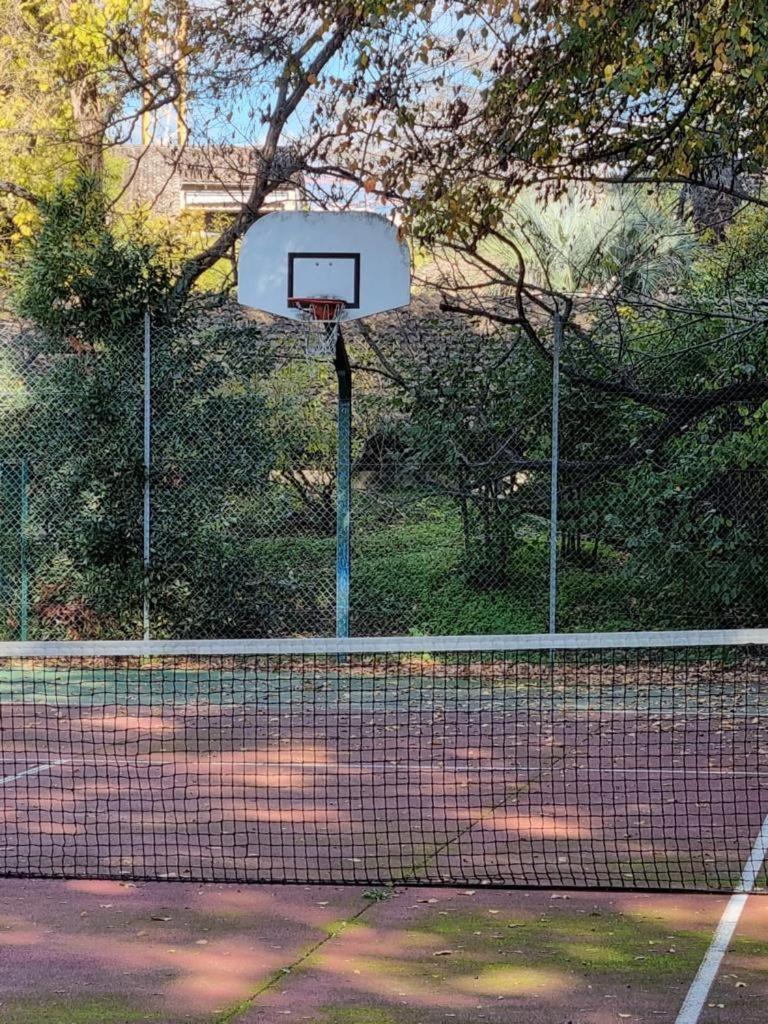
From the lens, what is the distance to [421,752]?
29.2ft

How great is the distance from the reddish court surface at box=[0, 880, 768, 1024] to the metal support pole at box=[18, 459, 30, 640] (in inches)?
271

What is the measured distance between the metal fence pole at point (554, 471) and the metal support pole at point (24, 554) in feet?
15.6

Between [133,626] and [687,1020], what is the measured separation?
8.92 m

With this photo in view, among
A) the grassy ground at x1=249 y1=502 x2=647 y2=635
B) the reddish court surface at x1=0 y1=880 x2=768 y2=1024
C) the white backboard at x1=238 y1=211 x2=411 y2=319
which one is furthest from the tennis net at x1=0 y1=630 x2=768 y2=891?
the white backboard at x1=238 y1=211 x2=411 y2=319

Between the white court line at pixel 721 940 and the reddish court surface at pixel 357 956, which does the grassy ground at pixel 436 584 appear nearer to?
the white court line at pixel 721 940

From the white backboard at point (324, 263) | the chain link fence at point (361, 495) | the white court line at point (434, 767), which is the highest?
the white backboard at point (324, 263)

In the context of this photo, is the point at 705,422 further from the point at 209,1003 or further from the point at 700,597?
the point at 209,1003

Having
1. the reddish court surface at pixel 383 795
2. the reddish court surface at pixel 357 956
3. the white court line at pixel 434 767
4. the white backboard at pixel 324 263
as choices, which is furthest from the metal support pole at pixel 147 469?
the reddish court surface at pixel 357 956

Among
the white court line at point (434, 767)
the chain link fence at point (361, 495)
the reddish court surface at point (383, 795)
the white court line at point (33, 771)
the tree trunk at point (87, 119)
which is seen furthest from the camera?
the tree trunk at point (87, 119)

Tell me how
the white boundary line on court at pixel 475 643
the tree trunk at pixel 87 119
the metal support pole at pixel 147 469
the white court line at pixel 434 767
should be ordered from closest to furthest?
the white boundary line on court at pixel 475 643 → the white court line at pixel 434 767 → the metal support pole at pixel 147 469 → the tree trunk at pixel 87 119

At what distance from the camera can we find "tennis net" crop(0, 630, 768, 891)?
20.4 ft

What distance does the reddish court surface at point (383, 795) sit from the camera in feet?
20.2

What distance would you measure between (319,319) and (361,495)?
1.70 m

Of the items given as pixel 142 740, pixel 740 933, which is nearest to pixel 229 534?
pixel 142 740
